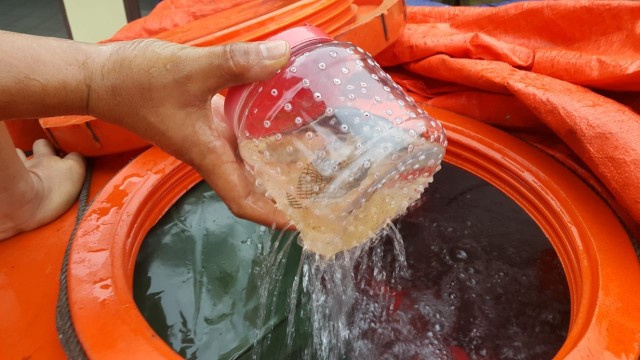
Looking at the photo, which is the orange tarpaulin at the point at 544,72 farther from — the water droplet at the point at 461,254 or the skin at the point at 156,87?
the skin at the point at 156,87

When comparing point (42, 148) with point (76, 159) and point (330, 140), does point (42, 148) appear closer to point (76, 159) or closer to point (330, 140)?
point (76, 159)

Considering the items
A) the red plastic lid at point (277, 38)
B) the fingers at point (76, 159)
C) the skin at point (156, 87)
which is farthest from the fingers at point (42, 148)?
the red plastic lid at point (277, 38)

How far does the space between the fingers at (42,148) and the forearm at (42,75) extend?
545 millimetres

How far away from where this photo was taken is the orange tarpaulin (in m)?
0.96

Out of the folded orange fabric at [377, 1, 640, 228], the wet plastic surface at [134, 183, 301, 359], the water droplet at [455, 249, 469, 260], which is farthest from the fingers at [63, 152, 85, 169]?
the water droplet at [455, 249, 469, 260]

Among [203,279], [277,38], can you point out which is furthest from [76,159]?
[277,38]

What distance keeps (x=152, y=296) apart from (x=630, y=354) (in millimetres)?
856

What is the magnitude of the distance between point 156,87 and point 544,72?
904mm

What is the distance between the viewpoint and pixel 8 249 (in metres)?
1.05

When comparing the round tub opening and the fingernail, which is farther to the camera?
the round tub opening

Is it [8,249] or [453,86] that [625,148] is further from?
[8,249]

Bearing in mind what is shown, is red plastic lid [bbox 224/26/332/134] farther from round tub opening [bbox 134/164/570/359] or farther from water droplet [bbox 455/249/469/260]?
water droplet [bbox 455/249/469/260]

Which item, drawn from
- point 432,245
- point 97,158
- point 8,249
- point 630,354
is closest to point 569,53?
point 432,245

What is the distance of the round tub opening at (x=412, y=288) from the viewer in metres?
1.02
